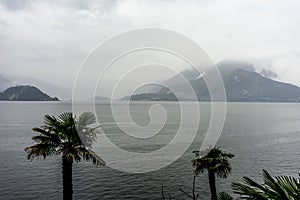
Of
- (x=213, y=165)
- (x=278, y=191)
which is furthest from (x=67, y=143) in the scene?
(x=278, y=191)

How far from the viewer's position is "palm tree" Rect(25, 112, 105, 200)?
58.4ft

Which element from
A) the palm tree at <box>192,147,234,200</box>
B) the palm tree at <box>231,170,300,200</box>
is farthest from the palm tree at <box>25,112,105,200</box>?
the palm tree at <box>231,170,300,200</box>

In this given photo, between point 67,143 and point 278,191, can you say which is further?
point 67,143

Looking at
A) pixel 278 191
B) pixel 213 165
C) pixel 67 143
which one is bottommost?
pixel 213 165

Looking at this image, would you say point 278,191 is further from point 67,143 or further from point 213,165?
point 213,165

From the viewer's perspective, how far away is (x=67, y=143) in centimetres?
1848

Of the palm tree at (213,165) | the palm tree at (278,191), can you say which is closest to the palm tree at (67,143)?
the palm tree at (213,165)

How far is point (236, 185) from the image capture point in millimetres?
8305

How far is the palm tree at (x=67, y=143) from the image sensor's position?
1781 cm

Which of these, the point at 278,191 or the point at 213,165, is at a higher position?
the point at 278,191

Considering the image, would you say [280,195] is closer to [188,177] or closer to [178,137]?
[188,177]

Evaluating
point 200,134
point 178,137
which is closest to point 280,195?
point 178,137

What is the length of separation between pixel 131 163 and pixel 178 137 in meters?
41.4

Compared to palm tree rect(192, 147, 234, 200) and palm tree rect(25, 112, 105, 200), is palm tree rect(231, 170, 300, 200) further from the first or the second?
palm tree rect(192, 147, 234, 200)
